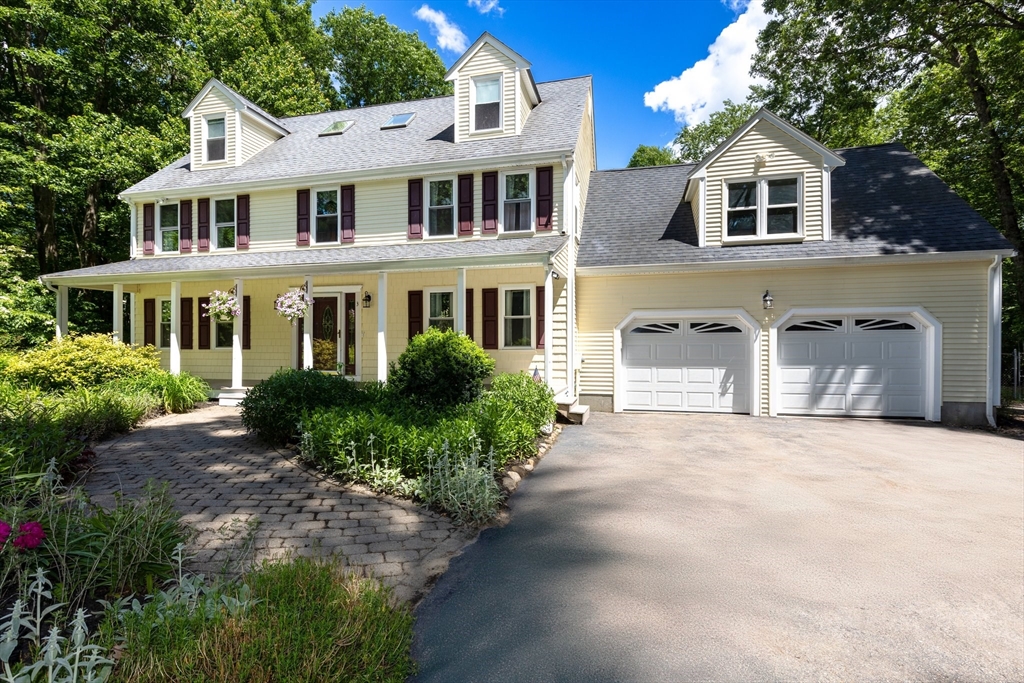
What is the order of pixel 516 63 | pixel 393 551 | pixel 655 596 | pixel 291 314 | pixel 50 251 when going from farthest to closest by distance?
pixel 50 251 < pixel 516 63 < pixel 291 314 < pixel 393 551 < pixel 655 596

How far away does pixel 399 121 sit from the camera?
14.9 m

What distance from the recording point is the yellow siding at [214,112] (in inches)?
561

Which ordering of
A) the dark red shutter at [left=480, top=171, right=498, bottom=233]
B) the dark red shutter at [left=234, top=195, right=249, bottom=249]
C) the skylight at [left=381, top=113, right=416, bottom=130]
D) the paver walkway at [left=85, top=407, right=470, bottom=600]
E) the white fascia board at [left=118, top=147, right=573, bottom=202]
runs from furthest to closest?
the skylight at [left=381, top=113, right=416, bottom=130] → the dark red shutter at [left=234, top=195, right=249, bottom=249] → the dark red shutter at [left=480, top=171, right=498, bottom=233] → the white fascia board at [left=118, top=147, right=573, bottom=202] → the paver walkway at [left=85, top=407, right=470, bottom=600]

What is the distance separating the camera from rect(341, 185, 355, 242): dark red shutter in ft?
42.4

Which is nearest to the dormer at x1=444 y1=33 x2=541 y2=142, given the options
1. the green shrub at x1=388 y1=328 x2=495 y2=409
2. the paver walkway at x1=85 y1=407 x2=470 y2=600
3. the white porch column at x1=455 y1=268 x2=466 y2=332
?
the white porch column at x1=455 y1=268 x2=466 y2=332

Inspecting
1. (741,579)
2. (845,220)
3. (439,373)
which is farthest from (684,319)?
(741,579)

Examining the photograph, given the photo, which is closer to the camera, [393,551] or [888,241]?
[393,551]

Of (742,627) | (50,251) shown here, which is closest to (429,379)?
(742,627)

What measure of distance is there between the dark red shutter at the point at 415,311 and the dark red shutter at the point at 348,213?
7.59ft

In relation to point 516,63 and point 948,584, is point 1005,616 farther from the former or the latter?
point 516,63

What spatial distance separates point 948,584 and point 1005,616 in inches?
15.0

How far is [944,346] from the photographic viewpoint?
10.0m

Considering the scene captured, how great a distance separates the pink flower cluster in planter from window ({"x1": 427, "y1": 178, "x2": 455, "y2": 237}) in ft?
33.9

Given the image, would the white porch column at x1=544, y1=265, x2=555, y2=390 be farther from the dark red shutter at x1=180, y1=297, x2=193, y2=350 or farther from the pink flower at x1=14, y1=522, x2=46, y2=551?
the dark red shutter at x1=180, y1=297, x2=193, y2=350
